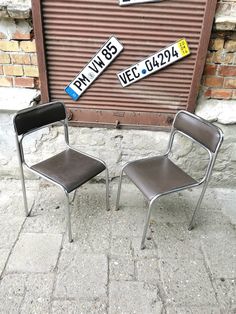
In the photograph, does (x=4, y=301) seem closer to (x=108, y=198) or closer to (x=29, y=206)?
(x=29, y=206)

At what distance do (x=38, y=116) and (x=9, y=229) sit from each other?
86cm

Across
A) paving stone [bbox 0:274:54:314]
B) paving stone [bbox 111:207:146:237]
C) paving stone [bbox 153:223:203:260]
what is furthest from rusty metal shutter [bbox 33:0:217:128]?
paving stone [bbox 0:274:54:314]

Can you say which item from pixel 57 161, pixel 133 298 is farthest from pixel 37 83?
pixel 133 298

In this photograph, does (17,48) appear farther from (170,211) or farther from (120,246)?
(170,211)

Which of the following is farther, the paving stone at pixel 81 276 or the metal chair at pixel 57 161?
the metal chair at pixel 57 161

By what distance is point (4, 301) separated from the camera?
162cm

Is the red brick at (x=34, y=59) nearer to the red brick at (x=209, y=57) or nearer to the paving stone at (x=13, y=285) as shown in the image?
the red brick at (x=209, y=57)

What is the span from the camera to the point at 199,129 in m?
1.97

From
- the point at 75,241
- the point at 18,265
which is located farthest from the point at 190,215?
the point at 18,265

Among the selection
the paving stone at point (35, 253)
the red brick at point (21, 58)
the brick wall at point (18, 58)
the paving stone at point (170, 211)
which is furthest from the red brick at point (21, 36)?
the paving stone at point (170, 211)

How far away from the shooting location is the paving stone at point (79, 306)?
159 cm

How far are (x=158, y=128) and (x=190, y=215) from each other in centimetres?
76

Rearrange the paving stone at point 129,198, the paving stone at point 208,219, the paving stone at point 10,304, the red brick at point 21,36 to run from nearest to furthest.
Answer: the paving stone at point 10,304
the red brick at point 21,36
the paving stone at point 208,219
the paving stone at point 129,198

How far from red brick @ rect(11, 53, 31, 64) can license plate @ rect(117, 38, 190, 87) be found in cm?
69
